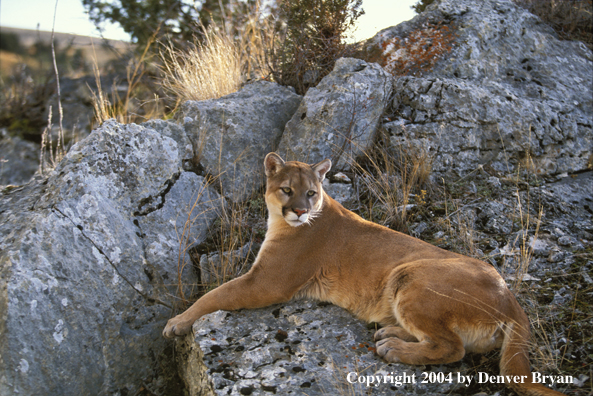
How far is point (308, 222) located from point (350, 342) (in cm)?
122

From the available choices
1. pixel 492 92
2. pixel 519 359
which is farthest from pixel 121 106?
pixel 519 359

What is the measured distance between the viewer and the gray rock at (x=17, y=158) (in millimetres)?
10250

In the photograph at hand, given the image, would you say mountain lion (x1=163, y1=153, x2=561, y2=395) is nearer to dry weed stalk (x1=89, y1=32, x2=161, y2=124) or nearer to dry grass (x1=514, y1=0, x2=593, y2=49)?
dry weed stalk (x1=89, y1=32, x2=161, y2=124)

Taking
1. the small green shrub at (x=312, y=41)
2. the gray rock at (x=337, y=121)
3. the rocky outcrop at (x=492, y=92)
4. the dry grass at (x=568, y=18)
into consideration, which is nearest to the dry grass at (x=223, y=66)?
the small green shrub at (x=312, y=41)

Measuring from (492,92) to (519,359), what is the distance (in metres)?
4.53

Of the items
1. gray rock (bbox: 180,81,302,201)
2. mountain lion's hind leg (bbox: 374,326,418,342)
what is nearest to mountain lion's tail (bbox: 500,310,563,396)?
mountain lion's hind leg (bbox: 374,326,418,342)

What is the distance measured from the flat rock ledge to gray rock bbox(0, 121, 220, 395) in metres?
0.60

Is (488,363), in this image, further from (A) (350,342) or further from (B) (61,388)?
(B) (61,388)

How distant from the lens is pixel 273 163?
15.3ft

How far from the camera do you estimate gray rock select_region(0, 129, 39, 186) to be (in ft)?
33.6

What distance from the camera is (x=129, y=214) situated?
4461 mm

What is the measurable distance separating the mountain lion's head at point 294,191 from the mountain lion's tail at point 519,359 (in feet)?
6.29

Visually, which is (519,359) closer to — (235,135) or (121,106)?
(235,135)

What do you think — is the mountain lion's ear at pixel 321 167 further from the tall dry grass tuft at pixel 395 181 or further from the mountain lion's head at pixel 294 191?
the tall dry grass tuft at pixel 395 181
